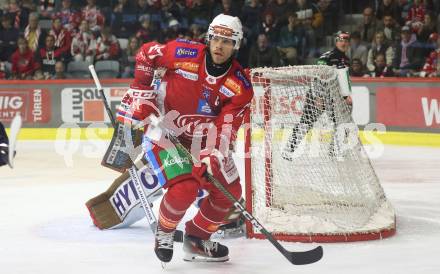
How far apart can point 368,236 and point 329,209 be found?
1.53 ft

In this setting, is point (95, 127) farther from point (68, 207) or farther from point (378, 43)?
point (68, 207)

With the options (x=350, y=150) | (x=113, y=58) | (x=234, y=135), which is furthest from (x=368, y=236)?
(x=113, y=58)

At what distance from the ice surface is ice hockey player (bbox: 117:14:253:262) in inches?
8.6

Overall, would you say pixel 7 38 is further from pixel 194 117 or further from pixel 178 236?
pixel 194 117

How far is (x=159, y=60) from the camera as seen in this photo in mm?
4945

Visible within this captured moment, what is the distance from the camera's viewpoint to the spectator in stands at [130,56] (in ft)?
40.2

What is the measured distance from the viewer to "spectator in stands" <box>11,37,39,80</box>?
40.1ft

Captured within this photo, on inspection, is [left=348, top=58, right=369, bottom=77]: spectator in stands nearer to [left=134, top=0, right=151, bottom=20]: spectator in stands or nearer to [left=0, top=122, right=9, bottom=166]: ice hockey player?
[left=134, top=0, right=151, bottom=20]: spectator in stands

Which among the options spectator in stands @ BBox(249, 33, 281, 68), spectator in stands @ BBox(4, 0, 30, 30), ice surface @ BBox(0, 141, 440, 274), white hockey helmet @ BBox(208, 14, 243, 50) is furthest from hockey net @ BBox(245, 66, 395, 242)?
spectator in stands @ BBox(4, 0, 30, 30)

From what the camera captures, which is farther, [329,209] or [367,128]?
[367,128]

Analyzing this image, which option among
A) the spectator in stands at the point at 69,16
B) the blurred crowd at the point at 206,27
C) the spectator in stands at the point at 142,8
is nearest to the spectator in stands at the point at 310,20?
the blurred crowd at the point at 206,27

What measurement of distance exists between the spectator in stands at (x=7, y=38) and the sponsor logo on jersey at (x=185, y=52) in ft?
27.3

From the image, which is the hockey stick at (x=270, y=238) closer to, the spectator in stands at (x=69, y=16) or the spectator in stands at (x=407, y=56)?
the spectator in stands at (x=407, y=56)

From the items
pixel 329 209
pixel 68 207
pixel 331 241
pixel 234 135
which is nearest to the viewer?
pixel 234 135
